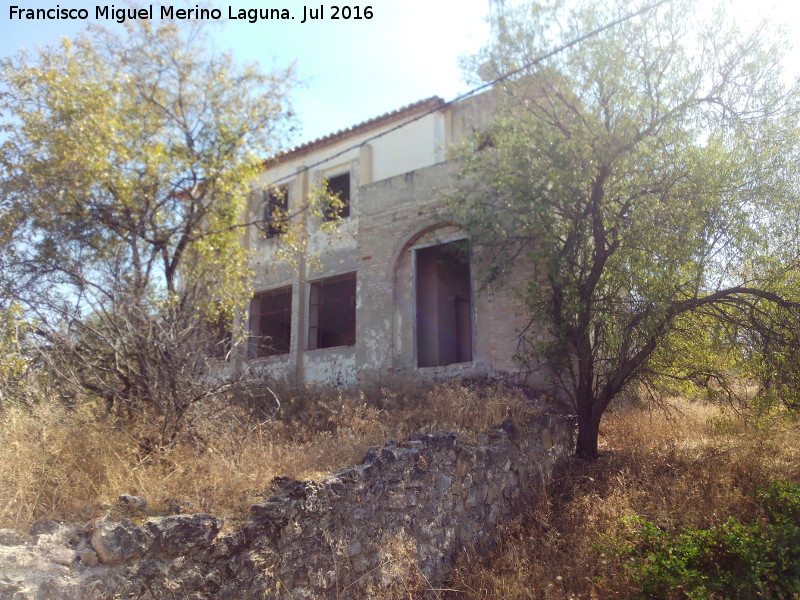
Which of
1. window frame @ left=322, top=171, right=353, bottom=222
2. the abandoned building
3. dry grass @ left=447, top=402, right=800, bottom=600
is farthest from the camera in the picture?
window frame @ left=322, top=171, right=353, bottom=222

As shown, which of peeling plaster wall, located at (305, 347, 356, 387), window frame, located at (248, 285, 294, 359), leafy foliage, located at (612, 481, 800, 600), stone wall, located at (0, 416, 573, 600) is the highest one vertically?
window frame, located at (248, 285, 294, 359)

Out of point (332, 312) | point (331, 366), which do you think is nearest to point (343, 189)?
point (332, 312)

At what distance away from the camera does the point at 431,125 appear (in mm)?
14719

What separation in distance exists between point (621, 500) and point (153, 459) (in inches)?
207

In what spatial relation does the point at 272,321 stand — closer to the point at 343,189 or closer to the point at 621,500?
the point at 343,189

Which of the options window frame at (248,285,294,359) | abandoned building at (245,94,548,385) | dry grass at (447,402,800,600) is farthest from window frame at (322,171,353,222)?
dry grass at (447,402,800,600)

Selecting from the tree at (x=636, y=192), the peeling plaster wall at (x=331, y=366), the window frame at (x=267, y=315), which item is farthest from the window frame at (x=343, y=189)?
the tree at (x=636, y=192)

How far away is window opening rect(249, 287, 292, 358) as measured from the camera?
1570cm

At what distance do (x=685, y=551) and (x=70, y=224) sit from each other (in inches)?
386

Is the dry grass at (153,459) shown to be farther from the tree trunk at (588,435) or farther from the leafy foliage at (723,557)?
the leafy foliage at (723,557)

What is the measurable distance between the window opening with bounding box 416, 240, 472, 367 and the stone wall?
5.02 metres

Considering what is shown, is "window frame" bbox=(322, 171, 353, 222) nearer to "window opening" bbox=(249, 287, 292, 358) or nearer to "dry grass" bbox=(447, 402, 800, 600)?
"window opening" bbox=(249, 287, 292, 358)

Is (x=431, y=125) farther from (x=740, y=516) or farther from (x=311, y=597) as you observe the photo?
(x=311, y=597)

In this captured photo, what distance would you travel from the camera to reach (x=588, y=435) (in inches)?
364
